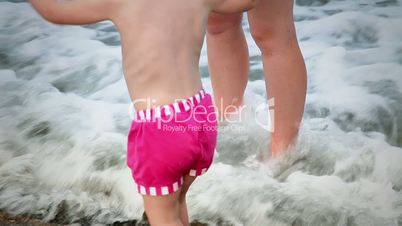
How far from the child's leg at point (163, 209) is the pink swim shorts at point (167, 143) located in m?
0.03

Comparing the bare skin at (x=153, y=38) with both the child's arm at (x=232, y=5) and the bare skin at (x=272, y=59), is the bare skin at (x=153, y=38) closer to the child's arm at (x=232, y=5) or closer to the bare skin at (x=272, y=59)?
the child's arm at (x=232, y=5)

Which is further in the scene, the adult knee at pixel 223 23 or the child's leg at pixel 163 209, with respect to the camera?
the adult knee at pixel 223 23

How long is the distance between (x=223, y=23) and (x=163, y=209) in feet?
3.59

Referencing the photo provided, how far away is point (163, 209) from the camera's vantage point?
190 centimetres

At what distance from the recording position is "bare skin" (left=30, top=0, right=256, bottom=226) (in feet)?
6.02

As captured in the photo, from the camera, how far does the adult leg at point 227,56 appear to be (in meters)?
2.77

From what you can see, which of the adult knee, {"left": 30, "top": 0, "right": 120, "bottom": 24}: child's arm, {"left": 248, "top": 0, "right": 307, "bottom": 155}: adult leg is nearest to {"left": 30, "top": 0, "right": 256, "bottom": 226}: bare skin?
{"left": 30, "top": 0, "right": 120, "bottom": 24}: child's arm

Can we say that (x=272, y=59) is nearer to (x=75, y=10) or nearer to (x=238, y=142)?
(x=238, y=142)

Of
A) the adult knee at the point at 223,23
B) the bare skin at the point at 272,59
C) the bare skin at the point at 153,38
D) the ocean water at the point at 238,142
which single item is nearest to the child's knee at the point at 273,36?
the bare skin at the point at 272,59

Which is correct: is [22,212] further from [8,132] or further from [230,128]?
[230,128]

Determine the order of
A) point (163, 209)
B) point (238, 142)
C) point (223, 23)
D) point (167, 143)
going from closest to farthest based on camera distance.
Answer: point (167, 143)
point (163, 209)
point (223, 23)
point (238, 142)

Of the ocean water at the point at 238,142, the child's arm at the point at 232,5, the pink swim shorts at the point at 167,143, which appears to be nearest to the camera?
the pink swim shorts at the point at 167,143

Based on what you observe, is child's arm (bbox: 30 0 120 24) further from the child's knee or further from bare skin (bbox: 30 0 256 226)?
the child's knee

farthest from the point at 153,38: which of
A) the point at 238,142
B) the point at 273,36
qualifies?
the point at 238,142
